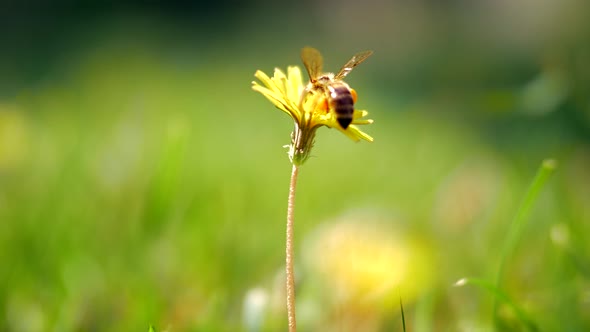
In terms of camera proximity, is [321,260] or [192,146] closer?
[321,260]

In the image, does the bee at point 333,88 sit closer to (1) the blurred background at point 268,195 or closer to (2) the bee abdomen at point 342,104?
(2) the bee abdomen at point 342,104

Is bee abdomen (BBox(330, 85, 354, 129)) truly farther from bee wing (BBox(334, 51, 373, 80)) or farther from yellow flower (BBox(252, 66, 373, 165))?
bee wing (BBox(334, 51, 373, 80))

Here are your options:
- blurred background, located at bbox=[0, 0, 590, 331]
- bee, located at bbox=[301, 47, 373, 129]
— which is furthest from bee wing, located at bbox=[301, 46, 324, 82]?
blurred background, located at bbox=[0, 0, 590, 331]

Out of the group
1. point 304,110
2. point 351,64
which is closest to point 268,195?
point 351,64

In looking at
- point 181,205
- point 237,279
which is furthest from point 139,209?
point 237,279

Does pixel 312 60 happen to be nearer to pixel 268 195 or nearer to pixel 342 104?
pixel 342 104

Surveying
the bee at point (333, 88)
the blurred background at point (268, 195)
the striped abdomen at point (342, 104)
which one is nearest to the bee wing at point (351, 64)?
the bee at point (333, 88)

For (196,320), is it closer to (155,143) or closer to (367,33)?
(155,143)
